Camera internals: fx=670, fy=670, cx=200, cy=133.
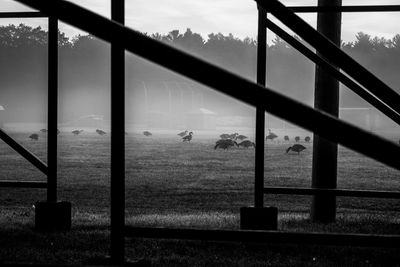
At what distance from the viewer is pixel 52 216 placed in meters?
4.86

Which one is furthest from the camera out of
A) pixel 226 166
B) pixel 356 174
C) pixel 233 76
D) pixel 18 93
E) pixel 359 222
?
pixel 18 93

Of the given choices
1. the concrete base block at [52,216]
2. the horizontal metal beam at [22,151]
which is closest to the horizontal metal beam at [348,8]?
the horizontal metal beam at [22,151]

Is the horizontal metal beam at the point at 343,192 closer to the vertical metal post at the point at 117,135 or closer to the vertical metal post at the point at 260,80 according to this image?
the vertical metal post at the point at 260,80

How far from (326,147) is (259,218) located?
1194 mm

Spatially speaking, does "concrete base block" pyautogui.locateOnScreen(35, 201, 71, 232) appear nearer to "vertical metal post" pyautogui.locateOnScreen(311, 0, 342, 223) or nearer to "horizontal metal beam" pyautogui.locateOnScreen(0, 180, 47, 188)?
"horizontal metal beam" pyautogui.locateOnScreen(0, 180, 47, 188)

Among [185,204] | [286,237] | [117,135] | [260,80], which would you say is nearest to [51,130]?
[260,80]

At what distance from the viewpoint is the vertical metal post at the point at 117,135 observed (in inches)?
100

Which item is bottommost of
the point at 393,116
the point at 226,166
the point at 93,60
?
the point at 226,166

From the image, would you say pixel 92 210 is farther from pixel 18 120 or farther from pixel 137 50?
pixel 18 120

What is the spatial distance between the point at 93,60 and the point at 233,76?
10735 centimetres

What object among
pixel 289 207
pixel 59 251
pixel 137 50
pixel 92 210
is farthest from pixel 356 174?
pixel 137 50

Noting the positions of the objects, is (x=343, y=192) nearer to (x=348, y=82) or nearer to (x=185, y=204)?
(x=348, y=82)

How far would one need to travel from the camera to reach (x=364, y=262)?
388 centimetres

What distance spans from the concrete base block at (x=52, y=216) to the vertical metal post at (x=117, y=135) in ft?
7.47
